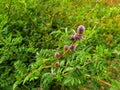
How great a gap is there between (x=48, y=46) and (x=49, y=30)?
0.44 ft

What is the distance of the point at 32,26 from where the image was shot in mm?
→ 2238

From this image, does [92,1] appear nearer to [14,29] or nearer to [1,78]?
[14,29]

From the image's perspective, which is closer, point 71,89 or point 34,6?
point 71,89

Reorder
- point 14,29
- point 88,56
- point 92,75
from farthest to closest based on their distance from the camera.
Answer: point 14,29
point 92,75
point 88,56

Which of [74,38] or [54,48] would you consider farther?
[54,48]

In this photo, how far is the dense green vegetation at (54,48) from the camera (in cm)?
174

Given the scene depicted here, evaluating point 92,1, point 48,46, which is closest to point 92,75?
point 48,46

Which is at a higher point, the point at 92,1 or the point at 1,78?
the point at 92,1

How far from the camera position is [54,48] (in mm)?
2191

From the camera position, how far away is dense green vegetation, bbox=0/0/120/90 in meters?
1.74

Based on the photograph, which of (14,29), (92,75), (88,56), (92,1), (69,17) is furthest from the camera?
(92,1)

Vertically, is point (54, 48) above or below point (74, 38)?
below

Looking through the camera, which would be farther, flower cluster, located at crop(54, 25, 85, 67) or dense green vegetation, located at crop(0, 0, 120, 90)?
dense green vegetation, located at crop(0, 0, 120, 90)

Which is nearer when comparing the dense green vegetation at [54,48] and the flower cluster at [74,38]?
the flower cluster at [74,38]
